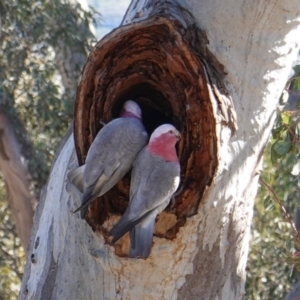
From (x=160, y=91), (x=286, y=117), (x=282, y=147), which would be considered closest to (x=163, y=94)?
(x=160, y=91)

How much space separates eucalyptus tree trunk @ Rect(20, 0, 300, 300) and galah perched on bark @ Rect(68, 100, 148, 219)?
8 cm

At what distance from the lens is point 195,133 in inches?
47.8

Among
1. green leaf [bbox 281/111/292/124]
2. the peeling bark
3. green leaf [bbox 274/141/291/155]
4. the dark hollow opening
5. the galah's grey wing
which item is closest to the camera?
the galah's grey wing

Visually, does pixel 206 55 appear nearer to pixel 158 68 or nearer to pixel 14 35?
pixel 158 68

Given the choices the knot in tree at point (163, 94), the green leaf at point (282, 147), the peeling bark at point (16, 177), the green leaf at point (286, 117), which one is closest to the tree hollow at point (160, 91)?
the knot in tree at point (163, 94)

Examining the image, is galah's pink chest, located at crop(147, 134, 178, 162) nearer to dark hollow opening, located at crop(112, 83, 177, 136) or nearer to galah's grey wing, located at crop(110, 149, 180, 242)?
galah's grey wing, located at crop(110, 149, 180, 242)

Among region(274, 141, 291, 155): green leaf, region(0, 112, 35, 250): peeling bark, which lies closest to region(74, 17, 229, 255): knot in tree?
region(274, 141, 291, 155): green leaf

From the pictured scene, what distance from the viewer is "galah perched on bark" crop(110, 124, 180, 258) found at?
1134 mm

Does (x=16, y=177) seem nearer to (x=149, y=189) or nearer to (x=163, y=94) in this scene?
(x=163, y=94)

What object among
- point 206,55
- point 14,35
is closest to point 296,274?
point 14,35

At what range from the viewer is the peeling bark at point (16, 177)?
3590 mm

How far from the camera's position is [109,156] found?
1.17 m

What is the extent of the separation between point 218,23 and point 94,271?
0.53 meters

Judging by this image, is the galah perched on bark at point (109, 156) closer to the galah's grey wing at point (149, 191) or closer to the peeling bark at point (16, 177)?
the galah's grey wing at point (149, 191)
